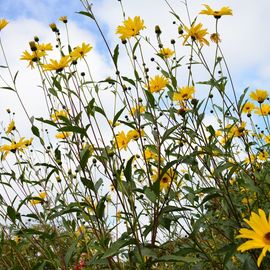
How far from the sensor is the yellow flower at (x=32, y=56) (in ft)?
7.50

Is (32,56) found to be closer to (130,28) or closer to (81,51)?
(81,51)

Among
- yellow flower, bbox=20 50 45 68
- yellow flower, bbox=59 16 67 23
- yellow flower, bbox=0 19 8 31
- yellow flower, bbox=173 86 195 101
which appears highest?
yellow flower, bbox=0 19 8 31

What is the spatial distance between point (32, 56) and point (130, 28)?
1.98 ft

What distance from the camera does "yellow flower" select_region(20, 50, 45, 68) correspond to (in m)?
2.29

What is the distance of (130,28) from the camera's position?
223cm

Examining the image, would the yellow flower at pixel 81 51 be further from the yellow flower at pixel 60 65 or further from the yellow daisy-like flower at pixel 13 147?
the yellow daisy-like flower at pixel 13 147

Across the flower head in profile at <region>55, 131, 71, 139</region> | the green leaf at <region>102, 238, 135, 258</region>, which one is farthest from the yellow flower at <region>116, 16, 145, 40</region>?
the green leaf at <region>102, 238, 135, 258</region>

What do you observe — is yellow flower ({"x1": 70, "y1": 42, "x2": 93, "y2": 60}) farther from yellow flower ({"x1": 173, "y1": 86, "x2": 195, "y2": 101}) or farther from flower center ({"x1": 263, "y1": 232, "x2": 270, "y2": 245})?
flower center ({"x1": 263, "y1": 232, "x2": 270, "y2": 245})

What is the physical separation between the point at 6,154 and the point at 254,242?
209 centimetres

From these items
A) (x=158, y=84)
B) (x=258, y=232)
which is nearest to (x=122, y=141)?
(x=158, y=84)

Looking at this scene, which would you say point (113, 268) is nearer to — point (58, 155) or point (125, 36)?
point (58, 155)

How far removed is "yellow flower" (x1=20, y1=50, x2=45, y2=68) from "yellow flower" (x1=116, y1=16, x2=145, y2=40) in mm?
483

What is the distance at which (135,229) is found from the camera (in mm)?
1498

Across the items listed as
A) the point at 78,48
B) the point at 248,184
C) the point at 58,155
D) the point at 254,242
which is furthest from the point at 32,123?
the point at 254,242
